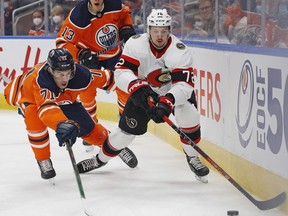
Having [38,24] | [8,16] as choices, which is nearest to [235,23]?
[38,24]

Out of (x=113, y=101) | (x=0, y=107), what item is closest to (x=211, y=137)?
(x=113, y=101)

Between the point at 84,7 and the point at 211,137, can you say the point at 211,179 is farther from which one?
the point at 84,7

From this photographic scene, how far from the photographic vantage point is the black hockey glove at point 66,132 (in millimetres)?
4012

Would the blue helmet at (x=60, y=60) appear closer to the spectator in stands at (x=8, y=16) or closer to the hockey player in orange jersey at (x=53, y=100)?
the hockey player in orange jersey at (x=53, y=100)

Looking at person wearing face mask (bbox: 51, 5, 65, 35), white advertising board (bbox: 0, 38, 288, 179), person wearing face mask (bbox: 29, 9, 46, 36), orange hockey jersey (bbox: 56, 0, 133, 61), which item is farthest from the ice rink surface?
person wearing face mask (bbox: 29, 9, 46, 36)

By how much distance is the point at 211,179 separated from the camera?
178 inches

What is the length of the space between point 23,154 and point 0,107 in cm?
283

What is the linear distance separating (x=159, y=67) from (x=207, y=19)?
1147mm

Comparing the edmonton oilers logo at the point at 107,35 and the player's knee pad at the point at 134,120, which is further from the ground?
the edmonton oilers logo at the point at 107,35

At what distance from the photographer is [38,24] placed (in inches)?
327

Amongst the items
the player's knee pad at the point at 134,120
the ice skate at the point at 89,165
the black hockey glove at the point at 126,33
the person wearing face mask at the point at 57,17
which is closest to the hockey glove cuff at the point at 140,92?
the player's knee pad at the point at 134,120

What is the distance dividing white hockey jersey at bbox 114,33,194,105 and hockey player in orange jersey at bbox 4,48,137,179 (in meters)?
0.26

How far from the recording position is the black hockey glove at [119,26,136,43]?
568 centimetres

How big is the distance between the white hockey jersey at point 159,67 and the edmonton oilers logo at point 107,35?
131 centimetres
